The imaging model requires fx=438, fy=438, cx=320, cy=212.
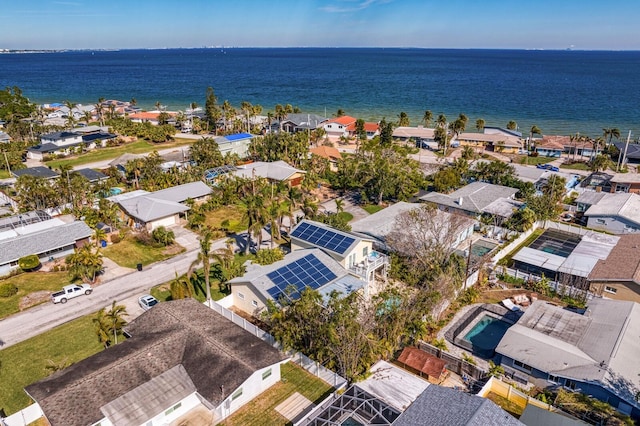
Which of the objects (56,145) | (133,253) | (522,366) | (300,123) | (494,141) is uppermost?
(300,123)

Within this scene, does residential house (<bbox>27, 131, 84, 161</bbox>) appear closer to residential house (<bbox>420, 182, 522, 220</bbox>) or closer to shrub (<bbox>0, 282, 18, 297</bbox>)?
shrub (<bbox>0, 282, 18, 297</bbox>)

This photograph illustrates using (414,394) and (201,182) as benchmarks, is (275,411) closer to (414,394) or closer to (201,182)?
(414,394)

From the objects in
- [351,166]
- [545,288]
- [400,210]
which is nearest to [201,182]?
[351,166]

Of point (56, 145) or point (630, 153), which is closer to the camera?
point (630, 153)

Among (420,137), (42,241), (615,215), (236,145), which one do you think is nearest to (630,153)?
(420,137)

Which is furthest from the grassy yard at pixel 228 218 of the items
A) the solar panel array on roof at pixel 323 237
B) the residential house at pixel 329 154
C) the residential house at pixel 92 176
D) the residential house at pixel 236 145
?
the residential house at pixel 329 154

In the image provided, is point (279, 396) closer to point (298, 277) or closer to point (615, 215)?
point (298, 277)

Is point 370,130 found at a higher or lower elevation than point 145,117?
lower

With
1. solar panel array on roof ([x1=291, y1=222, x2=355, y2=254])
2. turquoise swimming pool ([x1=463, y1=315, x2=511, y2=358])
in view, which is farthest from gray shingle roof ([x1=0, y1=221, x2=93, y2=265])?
turquoise swimming pool ([x1=463, y1=315, x2=511, y2=358])

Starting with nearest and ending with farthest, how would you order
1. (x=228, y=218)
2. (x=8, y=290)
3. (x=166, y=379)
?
(x=166, y=379) < (x=8, y=290) < (x=228, y=218)
